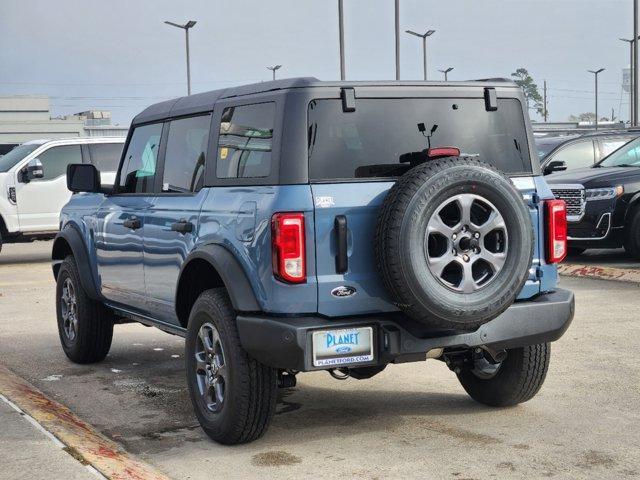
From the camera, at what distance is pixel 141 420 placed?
20.7ft

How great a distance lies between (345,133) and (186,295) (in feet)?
4.87

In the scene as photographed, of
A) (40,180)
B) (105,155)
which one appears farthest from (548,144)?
(40,180)

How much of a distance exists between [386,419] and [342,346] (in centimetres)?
116

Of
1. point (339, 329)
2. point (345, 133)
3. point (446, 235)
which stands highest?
point (345, 133)

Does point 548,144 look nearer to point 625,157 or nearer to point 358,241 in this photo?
point 625,157

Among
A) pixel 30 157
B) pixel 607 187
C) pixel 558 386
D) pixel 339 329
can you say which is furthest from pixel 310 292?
pixel 30 157

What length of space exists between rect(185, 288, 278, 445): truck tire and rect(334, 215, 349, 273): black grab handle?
66 cm

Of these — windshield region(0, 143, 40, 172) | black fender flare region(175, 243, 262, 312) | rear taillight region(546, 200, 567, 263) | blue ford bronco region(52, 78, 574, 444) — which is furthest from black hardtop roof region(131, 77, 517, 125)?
windshield region(0, 143, 40, 172)

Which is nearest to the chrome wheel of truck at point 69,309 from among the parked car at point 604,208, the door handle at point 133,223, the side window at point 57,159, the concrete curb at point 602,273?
the door handle at point 133,223

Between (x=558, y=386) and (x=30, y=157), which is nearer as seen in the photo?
(x=558, y=386)

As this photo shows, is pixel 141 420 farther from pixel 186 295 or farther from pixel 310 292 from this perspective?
pixel 310 292

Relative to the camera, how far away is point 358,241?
524 centimetres

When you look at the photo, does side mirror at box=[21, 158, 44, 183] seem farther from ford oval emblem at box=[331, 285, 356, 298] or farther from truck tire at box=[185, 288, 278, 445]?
ford oval emblem at box=[331, 285, 356, 298]

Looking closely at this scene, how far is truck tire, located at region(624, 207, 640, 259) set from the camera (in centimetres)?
1345
